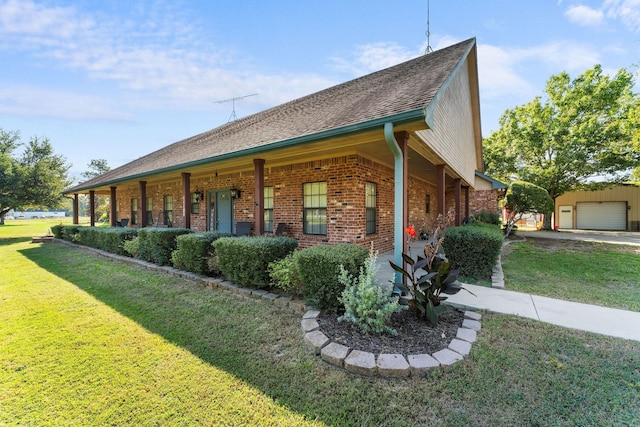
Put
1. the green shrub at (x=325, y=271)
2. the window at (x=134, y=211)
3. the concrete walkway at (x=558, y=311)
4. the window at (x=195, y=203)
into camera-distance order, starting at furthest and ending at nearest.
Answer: the window at (x=134, y=211) → the window at (x=195, y=203) → the green shrub at (x=325, y=271) → the concrete walkway at (x=558, y=311)

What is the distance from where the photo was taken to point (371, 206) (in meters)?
7.35

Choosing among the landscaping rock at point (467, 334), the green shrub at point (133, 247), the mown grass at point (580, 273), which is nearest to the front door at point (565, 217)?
the mown grass at point (580, 273)

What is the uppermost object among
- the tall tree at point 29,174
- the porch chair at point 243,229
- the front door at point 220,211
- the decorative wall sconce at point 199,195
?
the tall tree at point 29,174

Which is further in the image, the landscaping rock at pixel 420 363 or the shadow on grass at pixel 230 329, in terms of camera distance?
the landscaping rock at pixel 420 363

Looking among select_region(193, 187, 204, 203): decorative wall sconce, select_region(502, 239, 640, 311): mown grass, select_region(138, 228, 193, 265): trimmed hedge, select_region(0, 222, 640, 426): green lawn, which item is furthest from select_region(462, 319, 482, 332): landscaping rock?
select_region(193, 187, 204, 203): decorative wall sconce

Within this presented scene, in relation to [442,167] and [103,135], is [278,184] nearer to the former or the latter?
[442,167]

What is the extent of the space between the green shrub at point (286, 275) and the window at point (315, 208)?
108 inches

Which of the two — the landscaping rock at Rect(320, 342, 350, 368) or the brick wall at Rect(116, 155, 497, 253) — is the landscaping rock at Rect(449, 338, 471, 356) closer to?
the landscaping rock at Rect(320, 342, 350, 368)

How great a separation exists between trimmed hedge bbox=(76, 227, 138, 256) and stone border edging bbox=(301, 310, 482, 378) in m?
7.89

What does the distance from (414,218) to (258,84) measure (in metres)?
9.61

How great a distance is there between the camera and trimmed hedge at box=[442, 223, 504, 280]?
5320 millimetres

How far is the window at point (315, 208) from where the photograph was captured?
712cm

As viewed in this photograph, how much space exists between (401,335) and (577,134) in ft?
65.4

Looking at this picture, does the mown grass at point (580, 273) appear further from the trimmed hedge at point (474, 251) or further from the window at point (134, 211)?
the window at point (134, 211)
